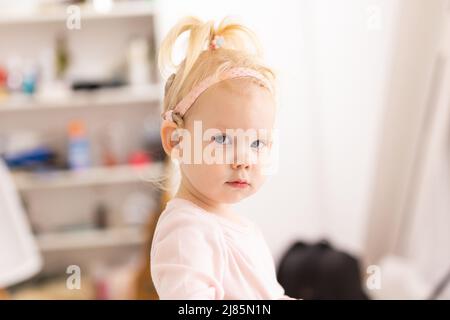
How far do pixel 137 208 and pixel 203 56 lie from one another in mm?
2642

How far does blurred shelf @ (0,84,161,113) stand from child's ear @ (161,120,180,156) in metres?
2.39

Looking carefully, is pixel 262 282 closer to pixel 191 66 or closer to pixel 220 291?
pixel 220 291

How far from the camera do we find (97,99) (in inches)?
116

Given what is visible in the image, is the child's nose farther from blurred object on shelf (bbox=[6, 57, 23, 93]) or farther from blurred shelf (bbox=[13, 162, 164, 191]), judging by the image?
blurred object on shelf (bbox=[6, 57, 23, 93])

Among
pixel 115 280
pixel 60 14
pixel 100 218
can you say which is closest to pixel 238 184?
pixel 115 280

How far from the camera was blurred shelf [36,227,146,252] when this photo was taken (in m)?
3.05

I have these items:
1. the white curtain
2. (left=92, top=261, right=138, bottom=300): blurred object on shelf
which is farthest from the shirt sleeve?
(left=92, top=261, right=138, bottom=300): blurred object on shelf

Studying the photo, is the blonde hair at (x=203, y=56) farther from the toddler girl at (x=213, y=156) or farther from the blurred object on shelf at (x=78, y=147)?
the blurred object on shelf at (x=78, y=147)

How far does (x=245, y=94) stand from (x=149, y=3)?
2419mm

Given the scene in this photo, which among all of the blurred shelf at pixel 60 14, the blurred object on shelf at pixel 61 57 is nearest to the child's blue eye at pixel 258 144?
the blurred shelf at pixel 60 14

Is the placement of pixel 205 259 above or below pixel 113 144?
above

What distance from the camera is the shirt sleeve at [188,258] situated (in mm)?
471

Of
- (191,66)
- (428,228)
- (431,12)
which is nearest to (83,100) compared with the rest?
(428,228)

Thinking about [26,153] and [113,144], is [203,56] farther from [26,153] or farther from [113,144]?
[26,153]
